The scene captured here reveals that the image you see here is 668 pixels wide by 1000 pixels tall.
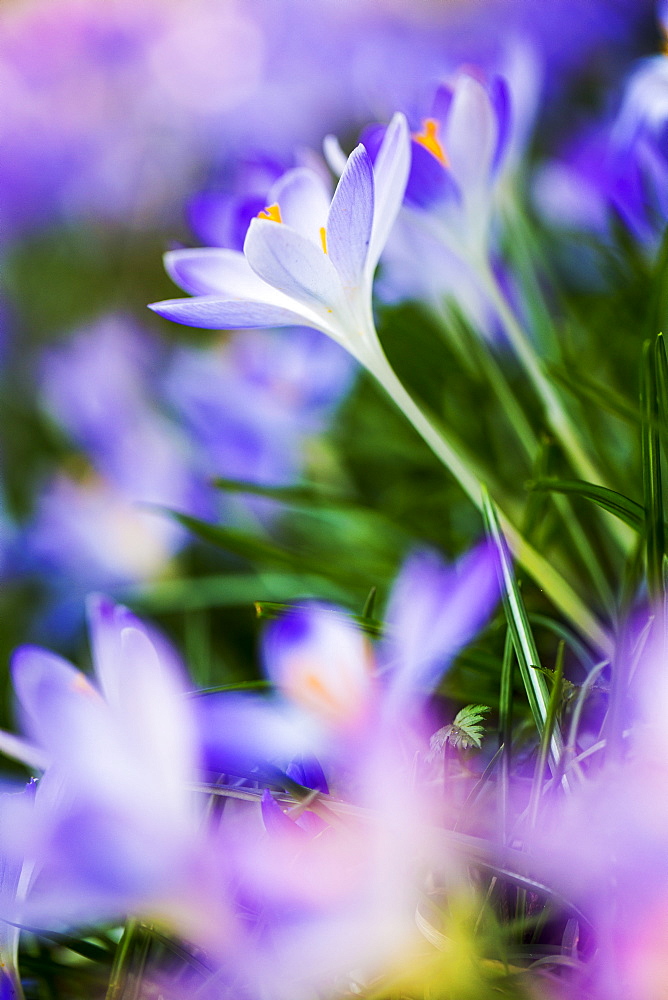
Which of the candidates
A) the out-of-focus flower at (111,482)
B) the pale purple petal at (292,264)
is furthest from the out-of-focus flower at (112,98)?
the pale purple petal at (292,264)

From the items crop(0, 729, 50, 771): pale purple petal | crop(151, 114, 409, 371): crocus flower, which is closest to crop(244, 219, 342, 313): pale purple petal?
crop(151, 114, 409, 371): crocus flower

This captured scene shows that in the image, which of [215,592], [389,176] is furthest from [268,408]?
[389,176]

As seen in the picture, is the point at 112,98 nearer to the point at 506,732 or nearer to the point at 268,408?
the point at 268,408

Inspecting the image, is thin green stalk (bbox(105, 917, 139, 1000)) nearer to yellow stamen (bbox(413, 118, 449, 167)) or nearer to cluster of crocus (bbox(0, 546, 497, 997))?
cluster of crocus (bbox(0, 546, 497, 997))

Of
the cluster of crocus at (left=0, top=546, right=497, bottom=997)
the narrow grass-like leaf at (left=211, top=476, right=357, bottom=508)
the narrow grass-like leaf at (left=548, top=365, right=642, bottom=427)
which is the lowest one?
the cluster of crocus at (left=0, top=546, right=497, bottom=997)

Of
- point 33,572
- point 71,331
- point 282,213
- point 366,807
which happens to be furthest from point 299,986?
point 71,331

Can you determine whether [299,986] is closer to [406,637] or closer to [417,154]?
[406,637]

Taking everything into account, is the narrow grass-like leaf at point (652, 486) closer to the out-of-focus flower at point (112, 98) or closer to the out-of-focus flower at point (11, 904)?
the out-of-focus flower at point (11, 904)
